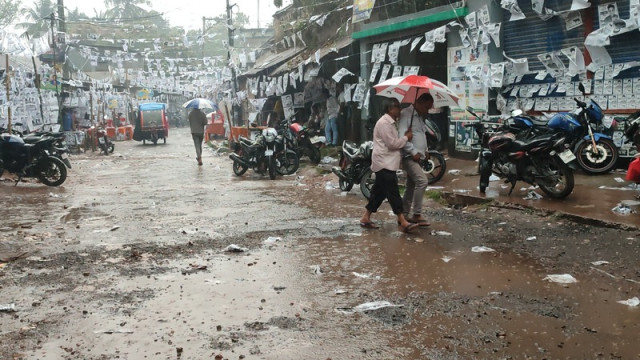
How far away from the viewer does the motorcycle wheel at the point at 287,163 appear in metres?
13.5

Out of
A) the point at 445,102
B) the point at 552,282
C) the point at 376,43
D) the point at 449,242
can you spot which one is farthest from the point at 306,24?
the point at 552,282

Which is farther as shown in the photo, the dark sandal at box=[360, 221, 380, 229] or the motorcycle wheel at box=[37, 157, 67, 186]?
the motorcycle wheel at box=[37, 157, 67, 186]

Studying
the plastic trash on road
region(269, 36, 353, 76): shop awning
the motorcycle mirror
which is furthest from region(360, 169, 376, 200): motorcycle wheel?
region(269, 36, 353, 76): shop awning

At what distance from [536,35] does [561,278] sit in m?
6.99

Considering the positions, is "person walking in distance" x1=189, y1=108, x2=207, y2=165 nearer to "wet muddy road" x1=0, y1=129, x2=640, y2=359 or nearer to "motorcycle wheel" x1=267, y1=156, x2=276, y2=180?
"motorcycle wheel" x1=267, y1=156, x2=276, y2=180

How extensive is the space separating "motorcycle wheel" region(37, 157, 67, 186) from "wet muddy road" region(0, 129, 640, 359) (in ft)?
12.1

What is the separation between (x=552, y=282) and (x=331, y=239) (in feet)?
8.52

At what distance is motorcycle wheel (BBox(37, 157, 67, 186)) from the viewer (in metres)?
12.2

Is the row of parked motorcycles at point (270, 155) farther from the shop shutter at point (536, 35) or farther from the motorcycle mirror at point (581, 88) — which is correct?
the motorcycle mirror at point (581, 88)

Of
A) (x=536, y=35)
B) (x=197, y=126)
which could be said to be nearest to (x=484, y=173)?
(x=536, y=35)

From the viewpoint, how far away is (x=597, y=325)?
12.2ft

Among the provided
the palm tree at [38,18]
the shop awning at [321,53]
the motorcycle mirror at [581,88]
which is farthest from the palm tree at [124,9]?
the motorcycle mirror at [581,88]

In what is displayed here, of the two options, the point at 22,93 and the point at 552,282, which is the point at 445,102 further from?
the point at 22,93

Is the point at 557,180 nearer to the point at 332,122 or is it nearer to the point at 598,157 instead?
the point at 598,157
